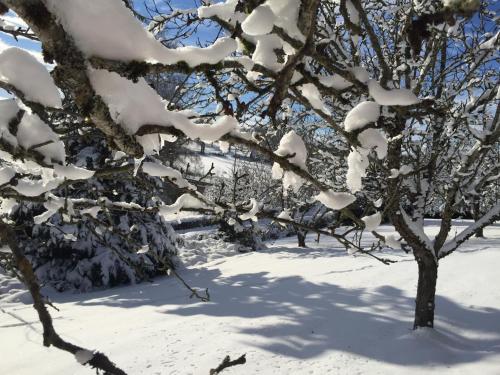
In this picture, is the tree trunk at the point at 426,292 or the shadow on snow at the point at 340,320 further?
the tree trunk at the point at 426,292

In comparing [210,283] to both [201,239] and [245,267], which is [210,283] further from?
[201,239]

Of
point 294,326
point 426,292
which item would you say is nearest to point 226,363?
point 426,292

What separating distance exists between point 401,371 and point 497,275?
12.3ft

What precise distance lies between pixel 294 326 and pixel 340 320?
2.12 ft

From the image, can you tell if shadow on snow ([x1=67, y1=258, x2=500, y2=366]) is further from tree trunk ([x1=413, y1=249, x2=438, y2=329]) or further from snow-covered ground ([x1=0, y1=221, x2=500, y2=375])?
tree trunk ([x1=413, y1=249, x2=438, y2=329])

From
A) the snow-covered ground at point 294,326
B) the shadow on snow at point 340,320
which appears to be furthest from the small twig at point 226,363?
the shadow on snow at point 340,320

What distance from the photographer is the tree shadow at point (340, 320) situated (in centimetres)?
445

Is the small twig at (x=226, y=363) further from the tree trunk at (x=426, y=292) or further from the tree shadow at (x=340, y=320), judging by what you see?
the tree trunk at (x=426, y=292)

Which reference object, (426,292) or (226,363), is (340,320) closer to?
(426,292)

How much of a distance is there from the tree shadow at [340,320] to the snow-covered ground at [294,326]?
13 millimetres

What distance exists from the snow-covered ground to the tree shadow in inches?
0.5

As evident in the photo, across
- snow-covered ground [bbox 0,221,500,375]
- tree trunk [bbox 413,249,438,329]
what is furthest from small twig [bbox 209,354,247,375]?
tree trunk [bbox 413,249,438,329]

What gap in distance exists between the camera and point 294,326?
5.34 metres

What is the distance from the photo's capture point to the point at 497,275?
6.66 m
